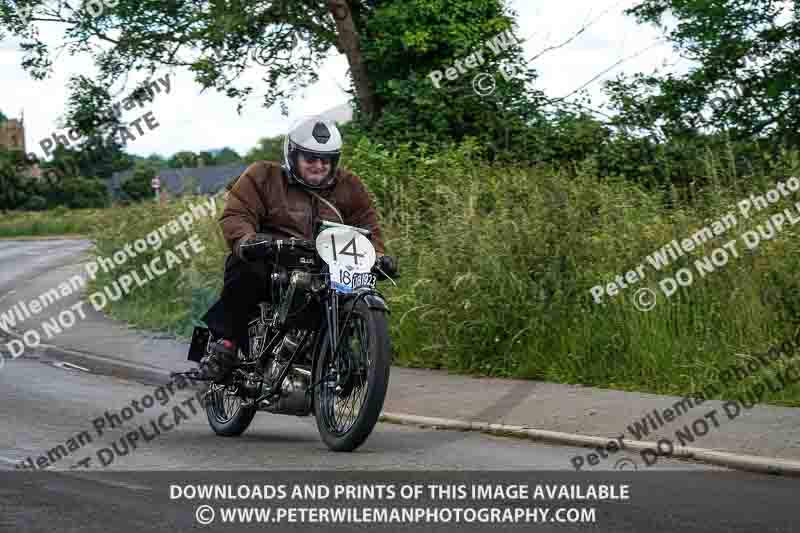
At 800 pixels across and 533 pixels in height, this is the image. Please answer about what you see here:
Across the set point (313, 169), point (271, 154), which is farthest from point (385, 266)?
point (271, 154)

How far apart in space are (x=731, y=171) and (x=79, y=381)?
23.0 feet

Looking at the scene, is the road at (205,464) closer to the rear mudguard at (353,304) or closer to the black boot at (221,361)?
the black boot at (221,361)

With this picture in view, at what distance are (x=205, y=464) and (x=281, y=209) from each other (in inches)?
71.9

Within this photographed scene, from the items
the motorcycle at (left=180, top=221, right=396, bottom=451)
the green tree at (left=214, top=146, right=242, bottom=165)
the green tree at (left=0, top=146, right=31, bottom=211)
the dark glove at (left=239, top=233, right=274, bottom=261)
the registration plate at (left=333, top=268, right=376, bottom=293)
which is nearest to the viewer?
the motorcycle at (left=180, top=221, right=396, bottom=451)

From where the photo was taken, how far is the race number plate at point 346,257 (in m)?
8.44

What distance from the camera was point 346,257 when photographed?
334 inches

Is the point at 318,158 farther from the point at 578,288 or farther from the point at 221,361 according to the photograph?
the point at 578,288

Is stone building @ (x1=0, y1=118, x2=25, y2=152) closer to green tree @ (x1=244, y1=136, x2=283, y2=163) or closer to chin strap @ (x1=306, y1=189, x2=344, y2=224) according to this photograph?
green tree @ (x1=244, y1=136, x2=283, y2=163)

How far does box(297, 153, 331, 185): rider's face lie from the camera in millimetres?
8992

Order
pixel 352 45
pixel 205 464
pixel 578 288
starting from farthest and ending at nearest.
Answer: pixel 352 45 < pixel 578 288 < pixel 205 464

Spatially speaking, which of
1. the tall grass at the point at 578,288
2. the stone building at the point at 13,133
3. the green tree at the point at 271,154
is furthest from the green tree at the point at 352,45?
the stone building at the point at 13,133

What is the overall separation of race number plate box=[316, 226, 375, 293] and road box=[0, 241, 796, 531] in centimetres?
107

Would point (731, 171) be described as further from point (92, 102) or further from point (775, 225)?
point (92, 102)

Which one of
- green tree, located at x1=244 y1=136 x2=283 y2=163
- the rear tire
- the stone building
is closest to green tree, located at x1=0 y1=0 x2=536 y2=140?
green tree, located at x1=244 y1=136 x2=283 y2=163
